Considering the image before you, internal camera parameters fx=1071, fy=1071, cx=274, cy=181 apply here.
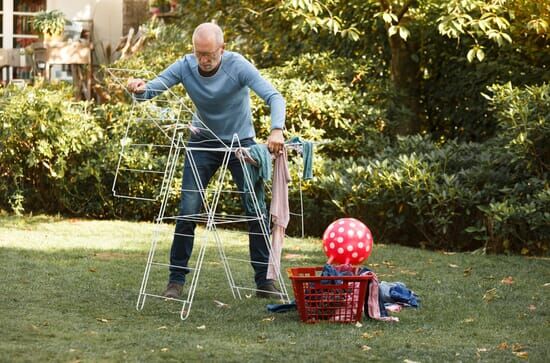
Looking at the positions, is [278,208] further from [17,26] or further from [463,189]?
[17,26]

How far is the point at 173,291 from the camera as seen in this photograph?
641 centimetres

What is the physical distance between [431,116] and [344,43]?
4.45 feet

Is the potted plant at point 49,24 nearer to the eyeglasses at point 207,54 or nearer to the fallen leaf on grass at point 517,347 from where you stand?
the eyeglasses at point 207,54

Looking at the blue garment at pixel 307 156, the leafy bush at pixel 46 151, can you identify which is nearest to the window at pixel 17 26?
the leafy bush at pixel 46 151

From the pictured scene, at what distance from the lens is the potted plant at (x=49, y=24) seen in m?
15.1

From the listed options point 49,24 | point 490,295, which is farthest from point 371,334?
point 49,24

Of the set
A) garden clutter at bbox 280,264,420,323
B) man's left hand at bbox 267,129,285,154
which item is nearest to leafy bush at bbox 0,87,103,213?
man's left hand at bbox 267,129,285,154

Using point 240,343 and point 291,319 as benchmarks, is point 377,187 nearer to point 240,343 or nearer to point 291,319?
point 291,319

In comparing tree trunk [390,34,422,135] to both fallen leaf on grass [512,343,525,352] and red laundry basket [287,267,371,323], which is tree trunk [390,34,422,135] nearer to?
red laundry basket [287,267,371,323]

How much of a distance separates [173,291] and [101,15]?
11.9 meters

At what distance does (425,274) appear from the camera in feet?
25.4

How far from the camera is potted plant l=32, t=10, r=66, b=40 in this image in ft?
49.7

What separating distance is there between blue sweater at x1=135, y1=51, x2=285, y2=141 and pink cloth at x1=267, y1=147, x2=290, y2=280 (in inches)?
12.5

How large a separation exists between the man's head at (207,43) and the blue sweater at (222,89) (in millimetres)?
138
